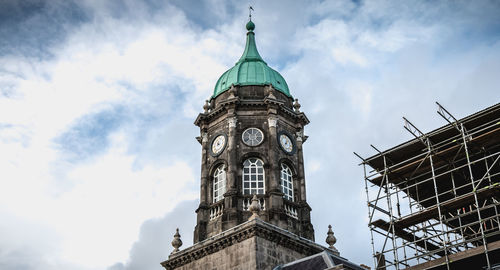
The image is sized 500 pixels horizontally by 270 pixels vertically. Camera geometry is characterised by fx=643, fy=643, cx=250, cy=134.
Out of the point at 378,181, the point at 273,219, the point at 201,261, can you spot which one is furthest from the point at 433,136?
the point at 201,261

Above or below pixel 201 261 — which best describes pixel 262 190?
above

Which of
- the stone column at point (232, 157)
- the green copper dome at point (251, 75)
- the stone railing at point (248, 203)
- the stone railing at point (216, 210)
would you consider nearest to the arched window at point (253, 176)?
the stone railing at point (248, 203)

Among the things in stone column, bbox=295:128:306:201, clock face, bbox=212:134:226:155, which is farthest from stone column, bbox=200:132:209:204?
stone column, bbox=295:128:306:201

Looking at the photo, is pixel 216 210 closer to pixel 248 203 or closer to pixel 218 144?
pixel 248 203

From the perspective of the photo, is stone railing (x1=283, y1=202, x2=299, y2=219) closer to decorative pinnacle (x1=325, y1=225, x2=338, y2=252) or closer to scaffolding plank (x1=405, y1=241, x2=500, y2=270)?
decorative pinnacle (x1=325, y1=225, x2=338, y2=252)

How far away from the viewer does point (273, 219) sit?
3578 cm

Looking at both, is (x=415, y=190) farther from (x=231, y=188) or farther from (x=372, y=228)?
(x=231, y=188)

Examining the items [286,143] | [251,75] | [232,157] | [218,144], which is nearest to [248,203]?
[232,157]

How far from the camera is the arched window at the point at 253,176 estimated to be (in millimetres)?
37531

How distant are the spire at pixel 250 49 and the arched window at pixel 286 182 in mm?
8867

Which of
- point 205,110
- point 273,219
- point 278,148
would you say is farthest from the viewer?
point 205,110

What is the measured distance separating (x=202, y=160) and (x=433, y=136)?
48.7ft

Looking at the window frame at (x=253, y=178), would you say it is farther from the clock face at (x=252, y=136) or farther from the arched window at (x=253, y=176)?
the clock face at (x=252, y=136)

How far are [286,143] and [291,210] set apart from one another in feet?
15.2
